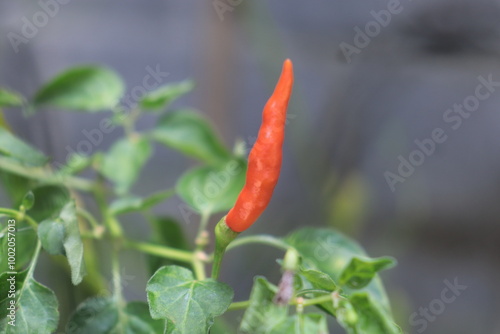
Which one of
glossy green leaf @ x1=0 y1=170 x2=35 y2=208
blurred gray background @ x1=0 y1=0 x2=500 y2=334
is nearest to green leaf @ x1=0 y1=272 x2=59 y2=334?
glossy green leaf @ x1=0 y1=170 x2=35 y2=208

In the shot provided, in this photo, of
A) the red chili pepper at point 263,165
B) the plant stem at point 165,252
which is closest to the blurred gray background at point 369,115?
the plant stem at point 165,252

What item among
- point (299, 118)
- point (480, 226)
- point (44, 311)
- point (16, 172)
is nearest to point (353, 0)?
point (299, 118)

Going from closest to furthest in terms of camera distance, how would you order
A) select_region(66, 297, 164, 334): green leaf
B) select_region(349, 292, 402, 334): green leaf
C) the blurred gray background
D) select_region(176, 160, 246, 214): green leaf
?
select_region(349, 292, 402, 334): green leaf → select_region(66, 297, 164, 334): green leaf → select_region(176, 160, 246, 214): green leaf → the blurred gray background

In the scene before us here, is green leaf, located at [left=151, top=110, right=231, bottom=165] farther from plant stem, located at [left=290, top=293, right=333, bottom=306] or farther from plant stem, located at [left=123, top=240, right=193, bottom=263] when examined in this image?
plant stem, located at [left=290, top=293, right=333, bottom=306]

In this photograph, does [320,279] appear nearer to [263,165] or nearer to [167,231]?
[263,165]

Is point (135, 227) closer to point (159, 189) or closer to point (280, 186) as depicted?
point (159, 189)

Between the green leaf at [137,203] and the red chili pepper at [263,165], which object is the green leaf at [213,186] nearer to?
the green leaf at [137,203]
